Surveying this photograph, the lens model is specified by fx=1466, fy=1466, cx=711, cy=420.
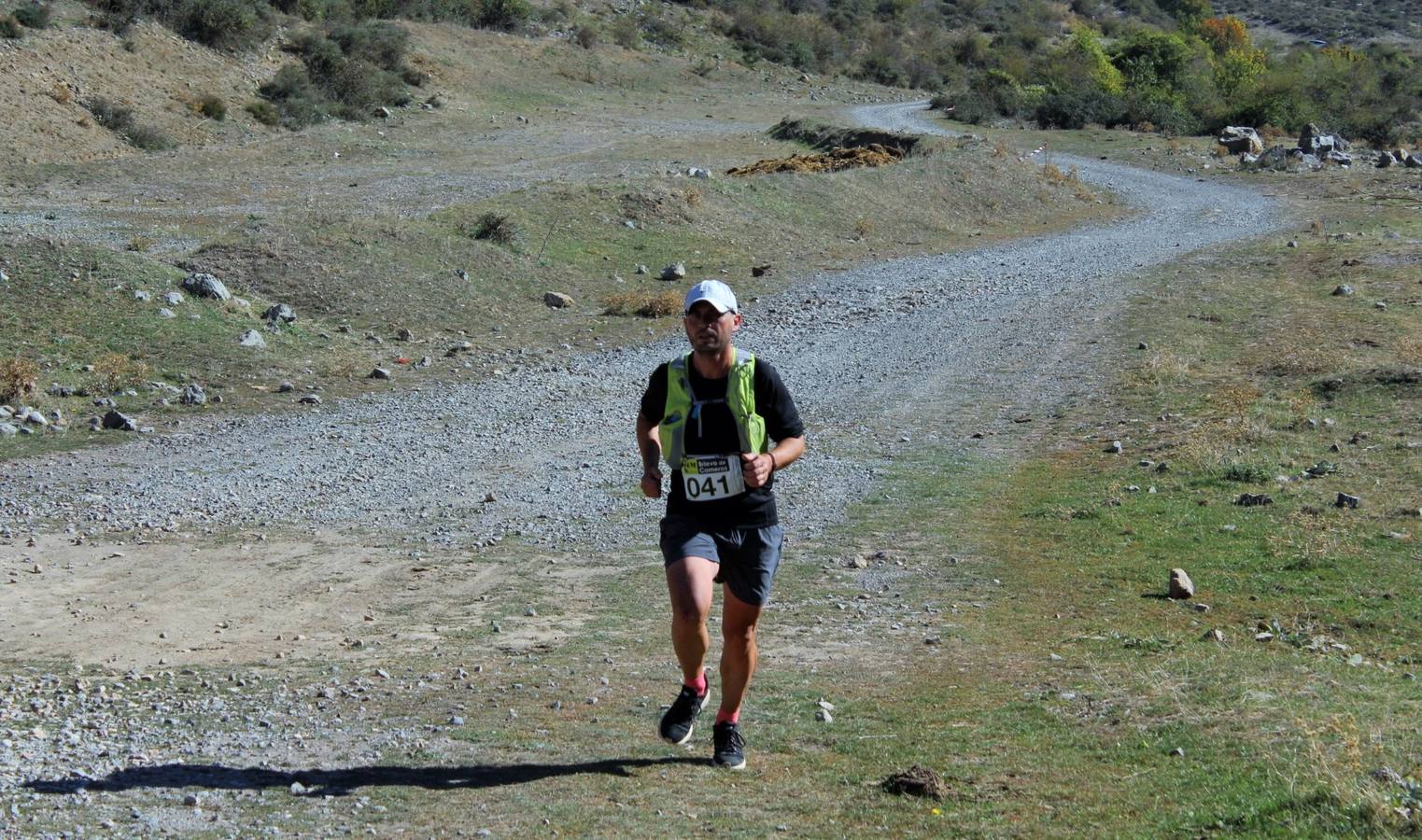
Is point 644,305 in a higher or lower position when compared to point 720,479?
lower

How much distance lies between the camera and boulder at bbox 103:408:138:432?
12070mm

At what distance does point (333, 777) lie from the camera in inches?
204

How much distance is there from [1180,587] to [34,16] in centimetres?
3390

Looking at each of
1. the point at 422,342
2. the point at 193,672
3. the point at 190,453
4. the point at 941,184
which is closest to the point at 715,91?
the point at 941,184

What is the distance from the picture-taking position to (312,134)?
33719 millimetres

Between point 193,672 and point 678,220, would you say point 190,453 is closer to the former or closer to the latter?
point 193,672

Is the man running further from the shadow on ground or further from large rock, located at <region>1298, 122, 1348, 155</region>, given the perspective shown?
large rock, located at <region>1298, 122, 1348, 155</region>

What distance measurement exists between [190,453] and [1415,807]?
9.58 m

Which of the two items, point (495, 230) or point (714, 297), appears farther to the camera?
point (495, 230)

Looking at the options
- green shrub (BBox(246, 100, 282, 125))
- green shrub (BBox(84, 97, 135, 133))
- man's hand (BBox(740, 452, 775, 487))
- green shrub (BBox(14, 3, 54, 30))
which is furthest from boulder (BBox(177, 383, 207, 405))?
green shrub (BBox(14, 3, 54, 30))

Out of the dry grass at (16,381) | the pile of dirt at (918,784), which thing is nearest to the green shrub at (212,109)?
the dry grass at (16,381)

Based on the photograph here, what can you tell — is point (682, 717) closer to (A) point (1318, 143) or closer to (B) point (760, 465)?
(B) point (760, 465)

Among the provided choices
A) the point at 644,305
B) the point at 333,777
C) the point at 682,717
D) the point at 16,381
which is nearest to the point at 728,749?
the point at 682,717

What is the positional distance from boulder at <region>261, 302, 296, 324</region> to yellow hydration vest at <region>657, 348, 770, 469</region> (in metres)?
11.0
